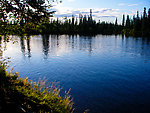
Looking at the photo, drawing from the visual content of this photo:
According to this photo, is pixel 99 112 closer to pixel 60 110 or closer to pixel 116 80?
pixel 60 110

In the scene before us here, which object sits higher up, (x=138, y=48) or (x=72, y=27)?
(x=72, y=27)

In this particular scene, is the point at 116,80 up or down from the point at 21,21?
down

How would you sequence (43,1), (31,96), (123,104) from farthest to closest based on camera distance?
(123,104) → (31,96) → (43,1)

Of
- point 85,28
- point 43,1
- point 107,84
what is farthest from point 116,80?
point 85,28

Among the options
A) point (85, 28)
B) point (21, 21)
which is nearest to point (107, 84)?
point (21, 21)

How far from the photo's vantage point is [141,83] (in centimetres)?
1750

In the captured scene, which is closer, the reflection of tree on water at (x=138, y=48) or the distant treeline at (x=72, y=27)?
the distant treeline at (x=72, y=27)

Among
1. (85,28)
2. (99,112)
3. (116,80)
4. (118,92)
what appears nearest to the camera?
(99,112)

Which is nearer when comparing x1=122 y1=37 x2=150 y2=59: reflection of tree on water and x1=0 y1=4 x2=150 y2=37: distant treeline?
x1=0 y1=4 x2=150 y2=37: distant treeline

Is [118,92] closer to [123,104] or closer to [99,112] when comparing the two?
[123,104]

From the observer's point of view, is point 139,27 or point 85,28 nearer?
point 139,27

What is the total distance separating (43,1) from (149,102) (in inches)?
495

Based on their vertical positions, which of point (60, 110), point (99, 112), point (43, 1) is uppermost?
point (43, 1)

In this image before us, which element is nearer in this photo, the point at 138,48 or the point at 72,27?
the point at 138,48
